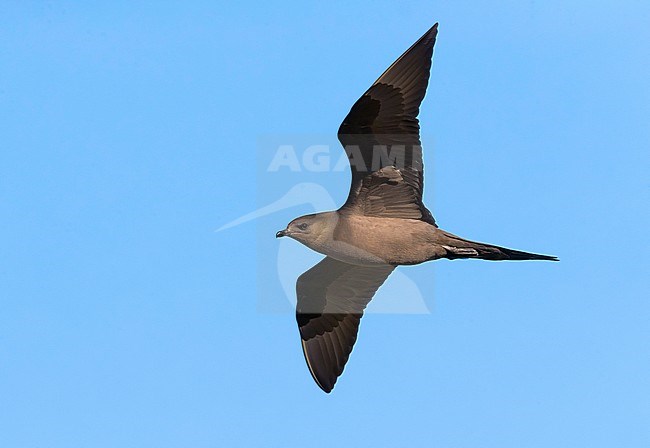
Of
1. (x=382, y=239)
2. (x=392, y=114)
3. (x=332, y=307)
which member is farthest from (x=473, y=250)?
(x=332, y=307)

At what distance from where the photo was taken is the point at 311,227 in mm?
11430

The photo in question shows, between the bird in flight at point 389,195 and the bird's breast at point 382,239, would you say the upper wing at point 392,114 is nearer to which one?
the bird in flight at point 389,195

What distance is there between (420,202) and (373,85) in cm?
146

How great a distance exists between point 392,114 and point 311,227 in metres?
1.59

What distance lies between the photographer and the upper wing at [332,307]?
1267 cm

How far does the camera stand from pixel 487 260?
449 inches

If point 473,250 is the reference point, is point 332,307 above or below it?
below

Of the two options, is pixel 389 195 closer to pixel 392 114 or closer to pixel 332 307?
pixel 392 114

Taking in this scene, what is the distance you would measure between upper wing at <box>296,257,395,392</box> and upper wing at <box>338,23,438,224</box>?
1.98m

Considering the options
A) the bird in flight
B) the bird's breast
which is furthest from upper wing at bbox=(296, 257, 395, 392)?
the bird's breast

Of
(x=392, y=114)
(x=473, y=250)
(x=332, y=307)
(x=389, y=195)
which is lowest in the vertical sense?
(x=332, y=307)

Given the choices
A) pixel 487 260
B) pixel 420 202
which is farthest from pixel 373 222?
pixel 487 260

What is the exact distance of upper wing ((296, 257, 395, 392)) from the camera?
12672 mm

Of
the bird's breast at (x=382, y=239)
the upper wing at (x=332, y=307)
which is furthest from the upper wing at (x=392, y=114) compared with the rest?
the upper wing at (x=332, y=307)
